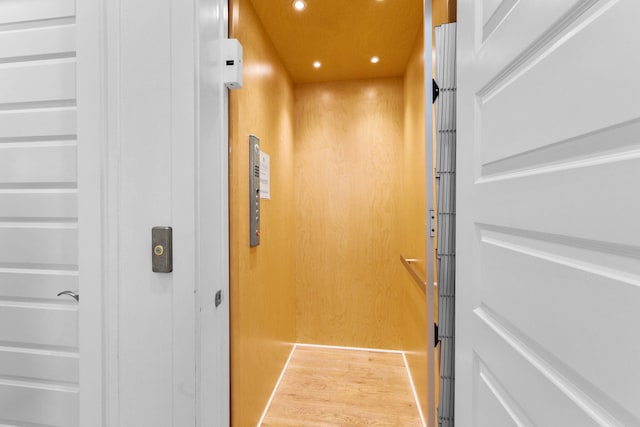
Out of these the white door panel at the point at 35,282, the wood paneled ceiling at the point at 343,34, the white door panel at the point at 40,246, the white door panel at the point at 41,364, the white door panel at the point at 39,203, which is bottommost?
the white door panel at the point at 41,364

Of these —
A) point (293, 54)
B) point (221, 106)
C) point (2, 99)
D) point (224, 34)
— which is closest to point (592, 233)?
point (221, 106)

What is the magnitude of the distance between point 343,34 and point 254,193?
1.27 metres

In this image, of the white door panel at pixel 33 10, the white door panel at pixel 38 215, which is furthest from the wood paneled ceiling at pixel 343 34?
the white door panel at pixel 38 215

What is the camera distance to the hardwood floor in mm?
1765

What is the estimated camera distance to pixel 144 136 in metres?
0.81

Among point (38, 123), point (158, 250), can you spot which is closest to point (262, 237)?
point (158, 250)

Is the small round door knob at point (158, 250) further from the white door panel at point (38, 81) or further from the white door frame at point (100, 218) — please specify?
the white door panel at point (38, 81)

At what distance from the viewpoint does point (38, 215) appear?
35.4 inches

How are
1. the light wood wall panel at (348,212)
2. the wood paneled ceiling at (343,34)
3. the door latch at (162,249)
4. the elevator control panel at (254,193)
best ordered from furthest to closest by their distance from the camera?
the light wood wall panel at (348,212) < the wood paneled ceiling at (343,34) < the elevator control panel at (254,193) < the door latch at (162,249)

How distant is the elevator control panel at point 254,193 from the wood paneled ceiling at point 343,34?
2.67ft

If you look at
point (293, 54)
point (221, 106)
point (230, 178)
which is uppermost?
point (293, 54)

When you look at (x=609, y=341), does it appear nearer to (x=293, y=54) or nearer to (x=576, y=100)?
(x=576, y=100)

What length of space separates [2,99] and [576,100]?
148 cm

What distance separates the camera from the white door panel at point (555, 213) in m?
0.35
